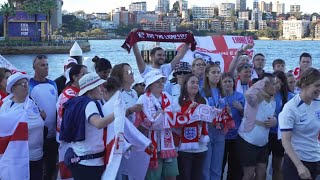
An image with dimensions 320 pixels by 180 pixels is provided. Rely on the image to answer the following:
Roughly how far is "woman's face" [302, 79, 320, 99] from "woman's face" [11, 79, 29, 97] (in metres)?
3.10

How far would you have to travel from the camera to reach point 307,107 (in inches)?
197

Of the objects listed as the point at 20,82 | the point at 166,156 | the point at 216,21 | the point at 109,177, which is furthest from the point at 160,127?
the point at 216,21

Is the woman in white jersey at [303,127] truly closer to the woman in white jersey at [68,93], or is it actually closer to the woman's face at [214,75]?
the woman's face at [214,75]

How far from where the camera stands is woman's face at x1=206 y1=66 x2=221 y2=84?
266 inches

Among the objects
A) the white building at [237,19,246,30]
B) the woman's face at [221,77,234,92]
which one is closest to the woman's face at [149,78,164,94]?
the woman's face at [221,77,234,92]

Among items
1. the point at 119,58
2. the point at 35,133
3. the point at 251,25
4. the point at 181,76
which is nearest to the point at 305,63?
the point at 181,76

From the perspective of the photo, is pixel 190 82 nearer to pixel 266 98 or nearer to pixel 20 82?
pixel 266 98

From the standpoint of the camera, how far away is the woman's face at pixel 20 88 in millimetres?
5688

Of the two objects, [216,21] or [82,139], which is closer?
[82,139]

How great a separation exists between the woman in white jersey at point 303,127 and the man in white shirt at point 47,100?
315 centimetres

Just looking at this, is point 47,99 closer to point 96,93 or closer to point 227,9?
point 96,93

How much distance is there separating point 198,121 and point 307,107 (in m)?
1.77

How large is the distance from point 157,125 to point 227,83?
141 centimetres

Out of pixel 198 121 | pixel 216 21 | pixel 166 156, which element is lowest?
pixel 166 156
